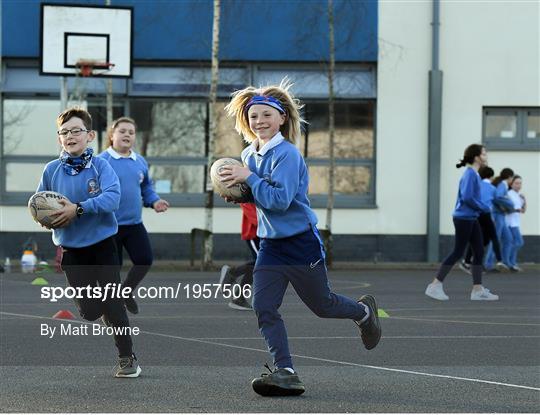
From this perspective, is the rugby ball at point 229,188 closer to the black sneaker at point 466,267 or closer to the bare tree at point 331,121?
the black sneaker at point 466,267

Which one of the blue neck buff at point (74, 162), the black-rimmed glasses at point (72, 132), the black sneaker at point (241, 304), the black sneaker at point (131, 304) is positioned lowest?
the black sneaker at point (241, 304)

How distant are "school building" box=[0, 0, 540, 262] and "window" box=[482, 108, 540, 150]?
28 millimetres

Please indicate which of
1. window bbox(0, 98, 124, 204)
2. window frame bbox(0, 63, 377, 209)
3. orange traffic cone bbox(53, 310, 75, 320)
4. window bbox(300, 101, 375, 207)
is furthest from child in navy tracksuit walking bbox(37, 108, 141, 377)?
window bbox(0, 98, 124, 204)

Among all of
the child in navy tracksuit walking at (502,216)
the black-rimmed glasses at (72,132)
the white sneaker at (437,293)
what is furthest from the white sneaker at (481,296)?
the black-rimmed glasses at (72,132)

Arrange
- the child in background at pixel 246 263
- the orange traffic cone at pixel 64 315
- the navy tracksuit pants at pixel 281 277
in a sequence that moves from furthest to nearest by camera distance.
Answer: the child in background at pixel 246 263
the orange traffic cone at pixel 64 315
the navy tracksuit pants at pixel 281 277

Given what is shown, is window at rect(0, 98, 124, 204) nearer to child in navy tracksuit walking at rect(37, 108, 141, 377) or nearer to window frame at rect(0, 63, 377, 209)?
window frame at rect(0, 63, 377, 209)

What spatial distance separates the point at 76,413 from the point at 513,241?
645 inches

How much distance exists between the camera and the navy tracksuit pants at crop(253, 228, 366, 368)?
24.3ft

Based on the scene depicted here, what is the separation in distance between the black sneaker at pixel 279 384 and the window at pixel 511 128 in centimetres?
1817

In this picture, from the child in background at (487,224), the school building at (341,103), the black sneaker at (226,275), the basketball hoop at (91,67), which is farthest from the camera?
the school building at (341,103)

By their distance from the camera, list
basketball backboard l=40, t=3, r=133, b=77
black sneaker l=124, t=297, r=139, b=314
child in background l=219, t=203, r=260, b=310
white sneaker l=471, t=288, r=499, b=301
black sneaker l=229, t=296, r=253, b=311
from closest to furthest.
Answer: black sneaker l=124, t=297, r=139, b=314 < child in background l=219, t=203, r=260, b=310 < black sneaker l=229, t=296, r=253, b=311 < white sneaker l=471, t=288, r=499, b=301 < basketball backboard l=40, t=3, r=133, b=77

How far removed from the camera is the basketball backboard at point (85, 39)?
2198cm

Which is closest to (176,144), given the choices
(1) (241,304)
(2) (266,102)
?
(1) (241,304)

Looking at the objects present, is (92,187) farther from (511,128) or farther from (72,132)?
(511,128)
